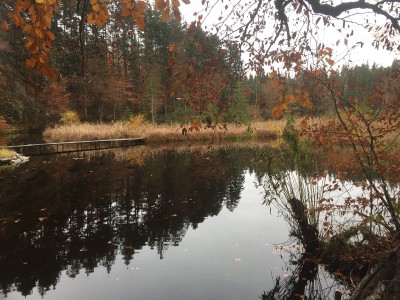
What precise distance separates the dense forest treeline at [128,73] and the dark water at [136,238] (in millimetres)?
2864

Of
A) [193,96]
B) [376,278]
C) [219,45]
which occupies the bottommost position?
[376,278]

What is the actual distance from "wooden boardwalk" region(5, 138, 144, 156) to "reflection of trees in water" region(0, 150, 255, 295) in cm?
484

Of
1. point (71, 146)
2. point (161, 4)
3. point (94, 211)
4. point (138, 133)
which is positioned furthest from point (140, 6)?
point (138, 133)

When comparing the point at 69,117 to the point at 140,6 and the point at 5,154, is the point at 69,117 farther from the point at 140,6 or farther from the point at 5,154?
the point at 140,6

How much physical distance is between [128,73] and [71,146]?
67.8 feet

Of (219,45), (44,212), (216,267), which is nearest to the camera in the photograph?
(219,45)

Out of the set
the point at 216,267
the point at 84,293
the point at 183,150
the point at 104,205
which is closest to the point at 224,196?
the point at 104,205

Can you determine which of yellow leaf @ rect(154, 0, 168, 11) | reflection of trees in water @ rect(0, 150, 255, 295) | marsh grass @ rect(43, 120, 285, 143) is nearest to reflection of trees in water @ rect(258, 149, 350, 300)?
reflection of trees in water @ rect(0, 150, 255, 295)

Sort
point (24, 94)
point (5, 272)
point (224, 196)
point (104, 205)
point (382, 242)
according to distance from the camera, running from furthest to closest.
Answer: point (24, 94), point (224, 196), point (104, 205), point (5, 272), point (382, 242)

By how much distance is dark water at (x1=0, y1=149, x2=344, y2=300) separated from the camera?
5.69 m

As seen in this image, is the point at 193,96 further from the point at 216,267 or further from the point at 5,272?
the point at 5,272

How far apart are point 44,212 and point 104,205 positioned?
5.60 ft

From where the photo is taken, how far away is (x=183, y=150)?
23.4 m

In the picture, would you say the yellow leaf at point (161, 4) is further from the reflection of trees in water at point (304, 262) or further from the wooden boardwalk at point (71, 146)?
the wooden boardwalk at point (71, 146)
